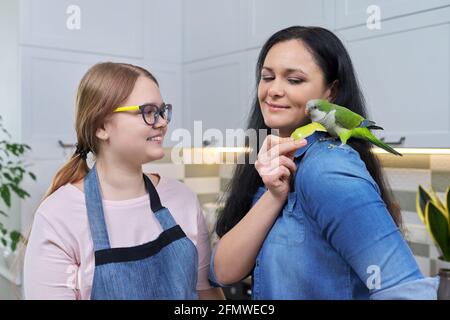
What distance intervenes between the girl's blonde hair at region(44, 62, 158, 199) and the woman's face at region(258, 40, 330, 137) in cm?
16

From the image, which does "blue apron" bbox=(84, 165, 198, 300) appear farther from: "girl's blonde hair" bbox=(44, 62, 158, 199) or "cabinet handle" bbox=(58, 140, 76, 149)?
"cabinet handle" bbox=(58, 140, 76, 149)

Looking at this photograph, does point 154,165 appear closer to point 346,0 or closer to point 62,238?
point 346,0

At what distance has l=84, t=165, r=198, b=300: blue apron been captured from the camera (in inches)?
21.6

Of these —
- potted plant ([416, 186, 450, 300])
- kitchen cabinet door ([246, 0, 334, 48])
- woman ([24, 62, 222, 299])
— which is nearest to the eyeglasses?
woman ([24, 62, 222, 299])

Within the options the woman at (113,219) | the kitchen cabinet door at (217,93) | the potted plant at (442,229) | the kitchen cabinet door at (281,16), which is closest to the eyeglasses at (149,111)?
the woman at (113,219)

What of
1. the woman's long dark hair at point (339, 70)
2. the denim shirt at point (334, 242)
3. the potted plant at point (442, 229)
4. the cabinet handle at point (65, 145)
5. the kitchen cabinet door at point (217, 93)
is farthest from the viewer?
the kitchen cabinet door at point (217, 93)

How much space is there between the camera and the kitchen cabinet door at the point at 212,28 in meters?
1.58

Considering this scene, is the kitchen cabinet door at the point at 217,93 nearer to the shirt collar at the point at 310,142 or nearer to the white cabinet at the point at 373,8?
the white cabinet at the point at 373,8

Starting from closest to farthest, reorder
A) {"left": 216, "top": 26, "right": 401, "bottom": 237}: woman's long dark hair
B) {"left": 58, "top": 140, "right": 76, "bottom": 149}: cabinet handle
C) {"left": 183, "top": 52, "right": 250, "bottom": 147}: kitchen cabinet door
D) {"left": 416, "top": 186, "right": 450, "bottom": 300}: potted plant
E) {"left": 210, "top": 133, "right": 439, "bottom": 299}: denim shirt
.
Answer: {"left": 210, "top": 133, "right": 439, "bottom": 299}: denim shirt
{"left": 216, "top": 26, "right": 401, "bottom": 237}: woman's long dark hair
{"left": 416, "top": 186, "right": 450, "bottom": 300}: potted plant
{"left": 58, "top": 140, "right": 76, "bottom": 149}: cabinet handle
{"left": 183, "top": 52, "right": 250, "bottom": 147}: kitchen cabinet door

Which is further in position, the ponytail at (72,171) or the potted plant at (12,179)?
the potted plant at (12,179)

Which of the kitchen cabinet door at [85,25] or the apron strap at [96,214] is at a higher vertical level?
the kitchen cabinet door at [85,25]

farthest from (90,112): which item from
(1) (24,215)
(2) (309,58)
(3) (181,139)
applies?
(3) (181,139)

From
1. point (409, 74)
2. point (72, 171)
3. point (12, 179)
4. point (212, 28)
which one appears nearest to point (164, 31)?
point (212, 28)

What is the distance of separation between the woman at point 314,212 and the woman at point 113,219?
9 cm
